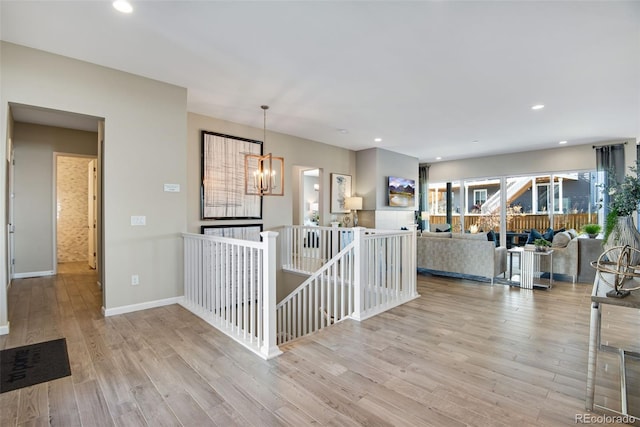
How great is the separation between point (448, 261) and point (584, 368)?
130 inches

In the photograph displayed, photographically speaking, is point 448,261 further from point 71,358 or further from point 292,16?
point 71,358

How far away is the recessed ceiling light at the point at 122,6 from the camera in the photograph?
2375 millimetres

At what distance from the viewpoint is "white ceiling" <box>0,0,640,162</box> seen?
8.12 feet

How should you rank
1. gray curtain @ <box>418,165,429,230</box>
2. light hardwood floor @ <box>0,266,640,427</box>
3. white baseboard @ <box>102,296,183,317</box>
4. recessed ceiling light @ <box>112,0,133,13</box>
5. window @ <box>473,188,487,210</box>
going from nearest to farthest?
light hardwood floor @ <box>0,266,640,427</box>
recessed ceiling light @ <box>112,0,133,13</box>
white baseboard @ <box>102,296,183,317</box>
window @ <box>473,188,487,210</box>
gray curtain @ <box>418,165,429,230</box>

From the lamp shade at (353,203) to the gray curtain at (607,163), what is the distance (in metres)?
5.18

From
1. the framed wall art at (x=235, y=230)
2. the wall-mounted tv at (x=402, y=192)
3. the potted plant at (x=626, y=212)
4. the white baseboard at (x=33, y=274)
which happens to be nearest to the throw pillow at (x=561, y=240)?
the wall-mounted tv at (x=402, y=192)

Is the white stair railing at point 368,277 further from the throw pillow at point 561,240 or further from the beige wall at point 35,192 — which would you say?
the beige wall at point 35,192

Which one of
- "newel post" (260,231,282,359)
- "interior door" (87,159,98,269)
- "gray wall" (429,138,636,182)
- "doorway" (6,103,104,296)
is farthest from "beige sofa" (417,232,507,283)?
"interior door" (87,159,98,269)

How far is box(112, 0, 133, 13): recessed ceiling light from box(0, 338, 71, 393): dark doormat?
9.44 ft

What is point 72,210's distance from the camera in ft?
23.8

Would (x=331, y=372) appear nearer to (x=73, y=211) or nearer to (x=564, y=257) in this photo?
(x=564, y=257)

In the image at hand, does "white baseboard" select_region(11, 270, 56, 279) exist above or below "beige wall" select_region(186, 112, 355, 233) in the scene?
below

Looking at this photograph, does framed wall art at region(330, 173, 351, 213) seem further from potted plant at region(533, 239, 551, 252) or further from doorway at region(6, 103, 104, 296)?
doorway at region(6, 103, 104, 296)

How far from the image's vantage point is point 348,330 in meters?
3.19
